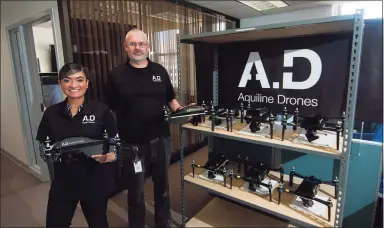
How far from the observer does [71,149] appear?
110 cm

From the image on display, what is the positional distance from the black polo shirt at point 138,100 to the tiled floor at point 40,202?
65cm

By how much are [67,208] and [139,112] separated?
26.7 inches

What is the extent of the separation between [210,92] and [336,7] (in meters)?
3.85

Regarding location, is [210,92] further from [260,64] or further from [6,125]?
[6,125]

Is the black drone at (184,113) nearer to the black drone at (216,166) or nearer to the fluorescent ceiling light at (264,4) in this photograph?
the black drone at (216,166)

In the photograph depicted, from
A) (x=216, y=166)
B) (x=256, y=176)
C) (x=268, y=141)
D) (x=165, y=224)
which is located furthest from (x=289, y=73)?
(x=165, y=224)

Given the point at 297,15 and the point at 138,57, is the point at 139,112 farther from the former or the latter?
the point at 297,15

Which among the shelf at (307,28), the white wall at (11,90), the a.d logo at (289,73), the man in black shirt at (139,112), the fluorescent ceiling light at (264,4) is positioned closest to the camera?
the shelf at (307,28)

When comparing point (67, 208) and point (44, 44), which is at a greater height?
point (44, 44)

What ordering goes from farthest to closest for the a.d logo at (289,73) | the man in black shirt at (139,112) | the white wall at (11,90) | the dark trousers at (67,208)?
the white wall at (11,90), the man in black shirt at (139,112), the a.d logo at (289,73), the dark trousers at (67,208)

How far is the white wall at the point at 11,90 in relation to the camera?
239 centimetres

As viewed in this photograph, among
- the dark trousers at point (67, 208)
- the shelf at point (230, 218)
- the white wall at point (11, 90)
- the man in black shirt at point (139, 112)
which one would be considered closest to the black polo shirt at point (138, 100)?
the man in black shirt at point (139, 112)

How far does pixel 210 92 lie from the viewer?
6.24 ft

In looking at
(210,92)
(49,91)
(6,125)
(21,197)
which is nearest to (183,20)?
(210,92)
